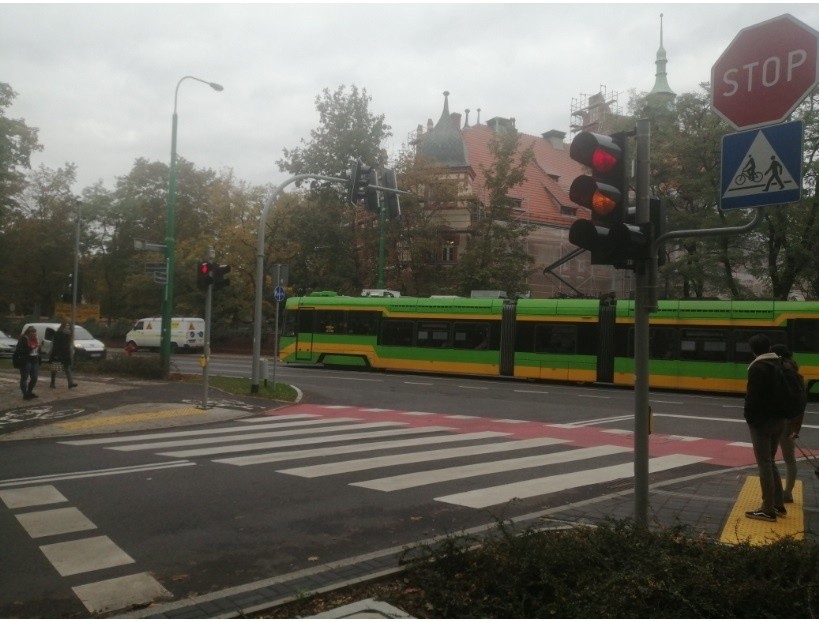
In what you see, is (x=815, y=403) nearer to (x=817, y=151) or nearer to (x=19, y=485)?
(x=817, y=151)

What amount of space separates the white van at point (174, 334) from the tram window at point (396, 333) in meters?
19.6

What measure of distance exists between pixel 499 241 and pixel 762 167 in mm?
35503

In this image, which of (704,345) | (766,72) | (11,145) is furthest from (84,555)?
(11,145)

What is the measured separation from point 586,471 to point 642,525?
4.28 metres

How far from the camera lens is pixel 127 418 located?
14.2 meters

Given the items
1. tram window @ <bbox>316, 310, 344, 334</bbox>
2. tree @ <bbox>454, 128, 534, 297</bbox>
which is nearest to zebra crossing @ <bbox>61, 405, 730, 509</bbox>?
tram window @ <bbox>316, 310, 344, 334</bbox>

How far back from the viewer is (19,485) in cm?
813

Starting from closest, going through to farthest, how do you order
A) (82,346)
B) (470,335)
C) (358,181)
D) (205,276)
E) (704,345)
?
(205,276) → (358,181) → (704,345) → (470,335) → (82,346)

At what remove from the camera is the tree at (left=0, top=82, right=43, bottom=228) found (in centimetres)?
2901

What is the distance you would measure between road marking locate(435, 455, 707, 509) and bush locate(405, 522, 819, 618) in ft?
8.35

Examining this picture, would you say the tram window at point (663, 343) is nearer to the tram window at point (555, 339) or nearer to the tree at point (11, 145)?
the tram window at point (555, 339)

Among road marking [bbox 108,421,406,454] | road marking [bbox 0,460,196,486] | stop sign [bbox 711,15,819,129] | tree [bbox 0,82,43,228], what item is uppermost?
tree [bbox 0,82,43,228]

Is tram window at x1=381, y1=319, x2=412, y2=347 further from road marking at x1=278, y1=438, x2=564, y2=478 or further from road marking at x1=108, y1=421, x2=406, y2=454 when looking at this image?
road marking at x1=278, y1=438, x2=564, y2=478

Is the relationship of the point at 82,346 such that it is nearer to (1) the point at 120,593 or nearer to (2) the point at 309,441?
(2) the point at 309,441
